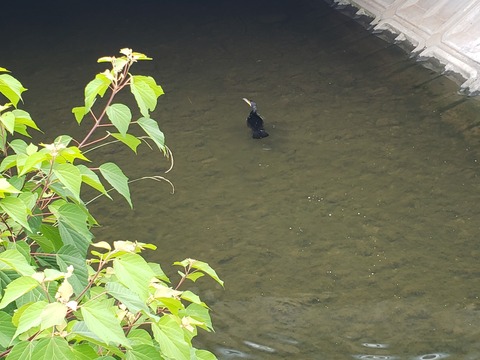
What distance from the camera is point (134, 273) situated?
1686 millimetres

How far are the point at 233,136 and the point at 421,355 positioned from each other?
9.52ft

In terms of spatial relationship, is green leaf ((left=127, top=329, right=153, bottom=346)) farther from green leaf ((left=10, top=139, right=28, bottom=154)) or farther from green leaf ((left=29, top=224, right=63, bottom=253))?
green leaf ((left=10, top=139, right=28, bottom=154))

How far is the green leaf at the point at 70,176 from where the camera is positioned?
5.94 ft

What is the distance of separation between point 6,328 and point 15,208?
260 mm

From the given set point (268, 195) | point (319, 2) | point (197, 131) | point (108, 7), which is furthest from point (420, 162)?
point (108, 7)

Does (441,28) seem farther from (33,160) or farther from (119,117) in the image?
(33,160)

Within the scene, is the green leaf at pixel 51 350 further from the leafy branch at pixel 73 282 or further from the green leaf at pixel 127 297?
the green leaf at pixel 127 297

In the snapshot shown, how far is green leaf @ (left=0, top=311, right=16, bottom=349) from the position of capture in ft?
5.57

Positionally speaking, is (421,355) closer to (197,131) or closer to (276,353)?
(276,353)

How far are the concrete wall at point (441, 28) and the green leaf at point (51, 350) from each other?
563cm

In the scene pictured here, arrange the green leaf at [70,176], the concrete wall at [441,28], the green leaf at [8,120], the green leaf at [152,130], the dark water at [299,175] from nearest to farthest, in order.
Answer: the green leaf at [70,176], the green leaf at [8,120], the green leaf at [152,130], the dark water at [299,175], the concrete wall at [441,28]

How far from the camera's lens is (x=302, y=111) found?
22.4 ft

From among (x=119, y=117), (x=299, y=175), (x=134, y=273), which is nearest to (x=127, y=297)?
(x=134, y=273)

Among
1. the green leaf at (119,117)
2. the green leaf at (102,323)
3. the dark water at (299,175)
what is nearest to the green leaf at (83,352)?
the green leaf at (102,323)
